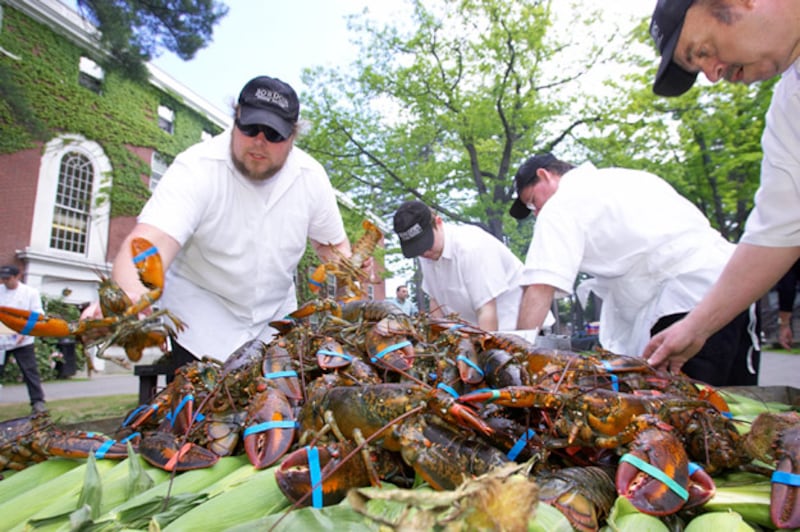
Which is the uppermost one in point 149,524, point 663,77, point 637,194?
point 663,77

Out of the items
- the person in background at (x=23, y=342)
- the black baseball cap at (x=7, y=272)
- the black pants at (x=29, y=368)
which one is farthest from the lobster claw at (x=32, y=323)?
the black baseball cap at (x=7, y=272)

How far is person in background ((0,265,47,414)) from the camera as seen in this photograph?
747 centimetres

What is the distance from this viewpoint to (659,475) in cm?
108

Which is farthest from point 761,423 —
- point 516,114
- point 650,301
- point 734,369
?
point 516,114

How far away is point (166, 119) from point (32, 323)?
23365 mm

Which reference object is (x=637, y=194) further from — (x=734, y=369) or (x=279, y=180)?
(x=279, y=180)

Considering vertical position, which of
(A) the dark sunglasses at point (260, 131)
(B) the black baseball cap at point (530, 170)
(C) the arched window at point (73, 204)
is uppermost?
(C) the arched window at point (73, 204)

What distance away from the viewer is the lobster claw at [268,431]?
54.2 inches

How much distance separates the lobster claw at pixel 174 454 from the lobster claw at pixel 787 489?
4.62 ft

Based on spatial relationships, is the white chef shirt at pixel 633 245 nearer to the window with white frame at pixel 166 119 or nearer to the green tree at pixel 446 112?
the green tree at pixel 446 112

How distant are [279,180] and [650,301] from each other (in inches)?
98.5

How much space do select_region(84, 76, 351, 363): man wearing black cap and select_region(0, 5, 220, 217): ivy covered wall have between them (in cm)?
1277

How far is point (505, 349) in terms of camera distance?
1.93 m

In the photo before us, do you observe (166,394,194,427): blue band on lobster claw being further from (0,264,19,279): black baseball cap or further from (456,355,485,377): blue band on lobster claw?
(0,264,19,279): black baseball cap
